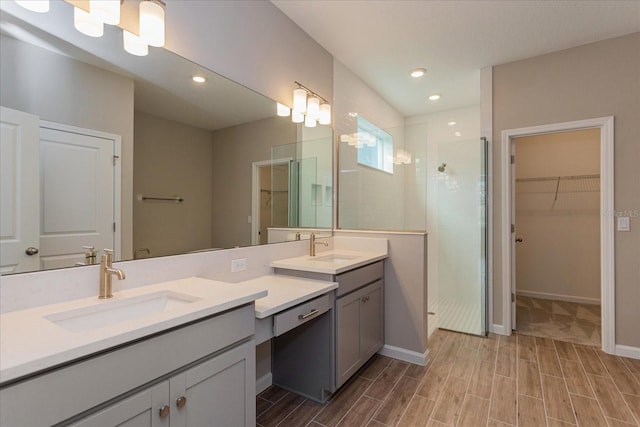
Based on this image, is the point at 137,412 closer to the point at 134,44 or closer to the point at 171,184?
the point at 171,184

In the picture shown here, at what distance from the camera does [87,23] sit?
1297mm

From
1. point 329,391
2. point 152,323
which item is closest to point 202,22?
point 152,323

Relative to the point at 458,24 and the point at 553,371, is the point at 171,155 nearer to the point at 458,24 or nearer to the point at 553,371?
the point at 458,24

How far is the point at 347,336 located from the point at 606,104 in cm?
303

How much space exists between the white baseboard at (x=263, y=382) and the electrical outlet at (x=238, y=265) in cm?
80

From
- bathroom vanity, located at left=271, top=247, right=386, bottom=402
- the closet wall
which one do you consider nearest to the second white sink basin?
bathroom vanity, located at left=271, top=247, right=386, bottom=402

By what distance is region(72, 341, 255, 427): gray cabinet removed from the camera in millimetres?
914

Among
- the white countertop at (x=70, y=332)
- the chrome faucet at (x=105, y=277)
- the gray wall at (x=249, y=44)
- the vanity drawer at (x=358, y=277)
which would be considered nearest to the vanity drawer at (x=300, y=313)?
the vanity drawer at (x=358, y=277)

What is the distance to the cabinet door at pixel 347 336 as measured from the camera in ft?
6.49

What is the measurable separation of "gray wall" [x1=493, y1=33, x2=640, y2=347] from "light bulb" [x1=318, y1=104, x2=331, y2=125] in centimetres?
182

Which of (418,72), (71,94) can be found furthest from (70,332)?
(418,72)

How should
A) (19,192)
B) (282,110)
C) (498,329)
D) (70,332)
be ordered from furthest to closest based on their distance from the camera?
(498,329)
(282,110)
(19,192)
(70,332)

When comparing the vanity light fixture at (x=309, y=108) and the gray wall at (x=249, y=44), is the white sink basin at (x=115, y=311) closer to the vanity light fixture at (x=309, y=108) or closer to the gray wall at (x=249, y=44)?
the gray wall at (x=249, y=44)

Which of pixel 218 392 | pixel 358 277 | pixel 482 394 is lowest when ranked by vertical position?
pixel 482 394
